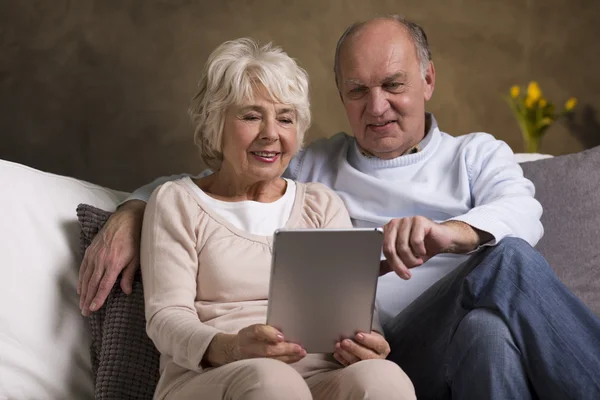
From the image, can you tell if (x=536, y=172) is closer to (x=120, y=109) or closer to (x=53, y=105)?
(x=120, y=109)

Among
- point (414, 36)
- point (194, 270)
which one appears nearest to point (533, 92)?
point (414, 36)

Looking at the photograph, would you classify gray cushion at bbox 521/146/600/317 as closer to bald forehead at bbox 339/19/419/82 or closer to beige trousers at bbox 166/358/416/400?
bald forehead at bbox 339/19/419/82

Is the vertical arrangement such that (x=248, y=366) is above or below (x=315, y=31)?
below

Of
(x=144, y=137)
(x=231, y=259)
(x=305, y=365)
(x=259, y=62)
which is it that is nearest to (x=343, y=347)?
(x=305, y=365)

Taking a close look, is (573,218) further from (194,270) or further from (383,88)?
(194,270)

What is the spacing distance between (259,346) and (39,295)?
0.60 meters

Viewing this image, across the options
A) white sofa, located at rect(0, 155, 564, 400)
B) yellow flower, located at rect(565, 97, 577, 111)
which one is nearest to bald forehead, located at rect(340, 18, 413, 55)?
white sofa, located at rect(0, 155, 564, 400)

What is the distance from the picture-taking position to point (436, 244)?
164 centimetres

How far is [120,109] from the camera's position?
2549 millimetres

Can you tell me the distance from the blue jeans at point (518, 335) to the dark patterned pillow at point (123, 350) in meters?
0.62

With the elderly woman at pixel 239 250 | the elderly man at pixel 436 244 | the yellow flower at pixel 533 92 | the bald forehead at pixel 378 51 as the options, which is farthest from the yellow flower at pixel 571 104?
the elderly woman at pixel 239 250

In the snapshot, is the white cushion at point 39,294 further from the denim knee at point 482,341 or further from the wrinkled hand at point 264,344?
the denim knee at point 482,341

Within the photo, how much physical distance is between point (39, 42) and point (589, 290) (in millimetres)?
1750

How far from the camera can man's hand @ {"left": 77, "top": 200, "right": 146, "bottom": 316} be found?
1.68 metres
